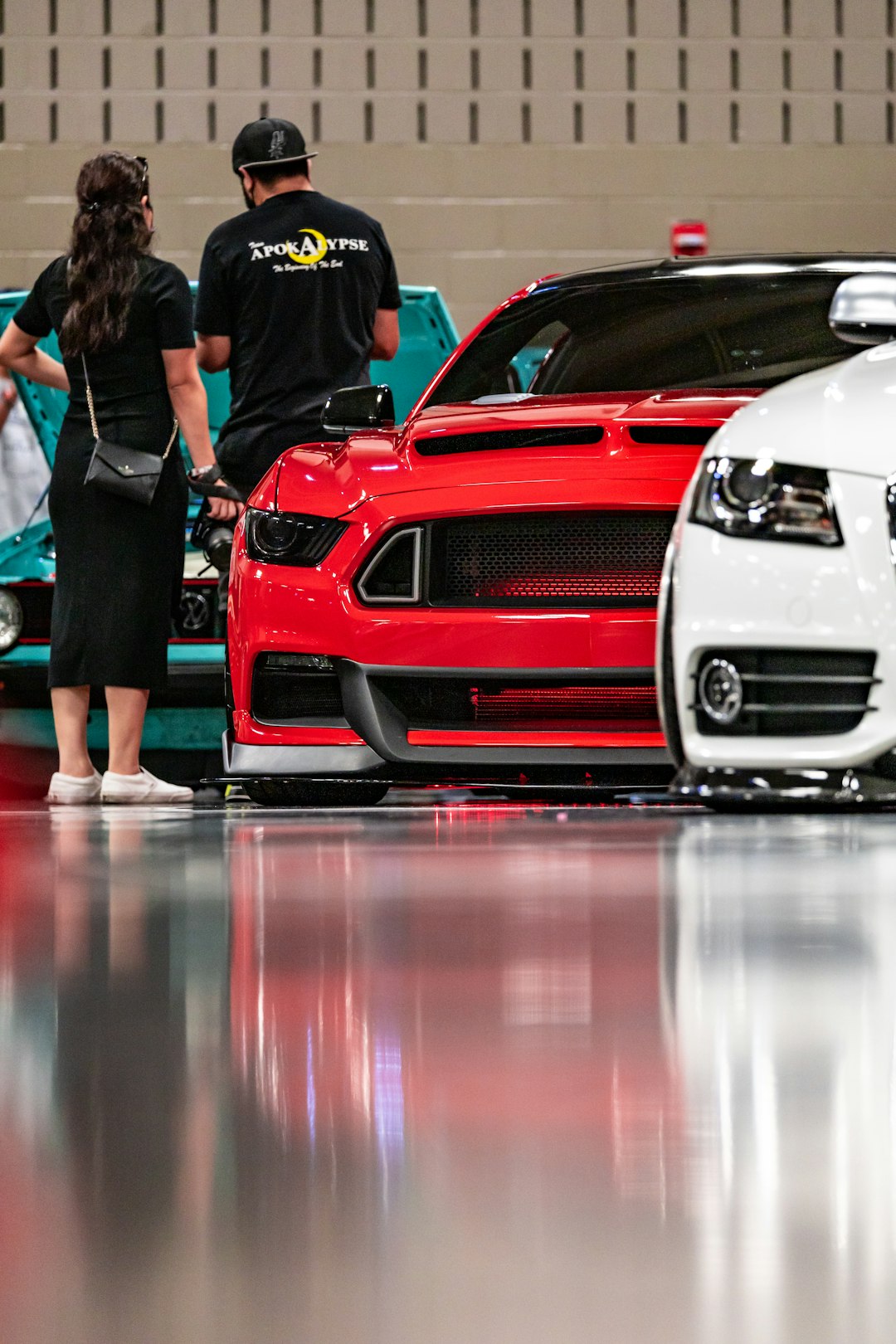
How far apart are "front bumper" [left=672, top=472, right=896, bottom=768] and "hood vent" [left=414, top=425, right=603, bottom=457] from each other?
790 mm

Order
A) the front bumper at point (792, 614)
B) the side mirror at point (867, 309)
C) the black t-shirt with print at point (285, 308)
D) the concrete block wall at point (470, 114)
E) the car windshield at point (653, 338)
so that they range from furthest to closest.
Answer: the concrete block wall at point (470, 114)
the black t-shirt with print at point (285, 308)
the car windshield at point (653, 338)
the side mirror at point (867, 309)
the front bumper at point (792, 614)

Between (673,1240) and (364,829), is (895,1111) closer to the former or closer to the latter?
(673,1240)

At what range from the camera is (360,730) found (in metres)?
3.30

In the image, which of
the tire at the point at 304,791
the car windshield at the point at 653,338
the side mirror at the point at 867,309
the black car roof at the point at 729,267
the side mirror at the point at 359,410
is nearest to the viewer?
the side mirror at the point at 867,309

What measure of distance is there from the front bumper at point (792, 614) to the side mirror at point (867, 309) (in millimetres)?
516

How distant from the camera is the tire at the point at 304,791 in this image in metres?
3.47

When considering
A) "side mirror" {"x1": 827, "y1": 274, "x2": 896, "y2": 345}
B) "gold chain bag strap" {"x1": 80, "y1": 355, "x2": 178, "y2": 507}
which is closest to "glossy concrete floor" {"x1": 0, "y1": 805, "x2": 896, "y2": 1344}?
"side mirror" {"x1": 827, "y1": 274, "x2": 896, "y2": 345}

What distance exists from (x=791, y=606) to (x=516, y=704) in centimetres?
90

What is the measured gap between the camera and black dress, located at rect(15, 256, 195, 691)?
4.62 meters

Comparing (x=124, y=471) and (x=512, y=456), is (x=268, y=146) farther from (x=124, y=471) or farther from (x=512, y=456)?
(x=512, y=456)

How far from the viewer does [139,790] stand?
4.64m

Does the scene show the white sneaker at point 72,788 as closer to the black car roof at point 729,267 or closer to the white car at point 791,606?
the black car roof at point 729,267

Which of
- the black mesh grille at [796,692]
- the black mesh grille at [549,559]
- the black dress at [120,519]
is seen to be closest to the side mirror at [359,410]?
the black mesh grille at [549,559]

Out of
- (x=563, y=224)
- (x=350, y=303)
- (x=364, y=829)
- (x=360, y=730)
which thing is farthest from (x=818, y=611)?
(x=563, y=224)
